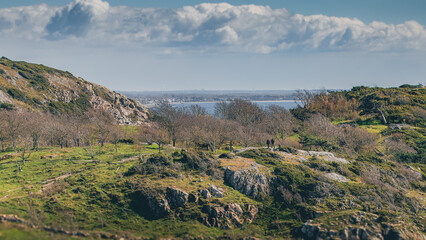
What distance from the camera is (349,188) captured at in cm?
4516

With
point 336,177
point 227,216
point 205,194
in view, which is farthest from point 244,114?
point 227,216

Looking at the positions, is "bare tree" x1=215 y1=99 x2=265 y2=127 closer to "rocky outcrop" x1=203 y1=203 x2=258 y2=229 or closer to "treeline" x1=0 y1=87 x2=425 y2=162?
"treeline" x1=0 y1=87 x2=425 y2=162

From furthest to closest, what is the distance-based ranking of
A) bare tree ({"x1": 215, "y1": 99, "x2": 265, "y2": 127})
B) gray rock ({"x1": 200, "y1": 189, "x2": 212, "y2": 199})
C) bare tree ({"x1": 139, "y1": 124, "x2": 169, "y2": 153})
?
bare tree ({"x1": 215, "y1": 99, "x2": 265, "y2": 127})
bare tree ({"x1": 139, "y1": 124, "x2": 169, "y2": 153})
gray rock ({"x1": 200, "y1": 189, "x2": 212, "y2": 199})

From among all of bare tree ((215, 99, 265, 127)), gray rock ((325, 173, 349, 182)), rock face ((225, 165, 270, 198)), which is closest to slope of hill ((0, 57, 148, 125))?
bare tree ((215, 99, 265, 127))

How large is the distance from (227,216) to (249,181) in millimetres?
7593

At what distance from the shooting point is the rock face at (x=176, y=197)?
38.6 m

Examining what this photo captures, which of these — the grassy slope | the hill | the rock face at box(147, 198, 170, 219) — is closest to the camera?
the grassy slope

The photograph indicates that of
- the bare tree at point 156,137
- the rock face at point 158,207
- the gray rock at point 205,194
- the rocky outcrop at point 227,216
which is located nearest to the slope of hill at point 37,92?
the bare tree at point 156,137

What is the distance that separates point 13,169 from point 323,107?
349ft

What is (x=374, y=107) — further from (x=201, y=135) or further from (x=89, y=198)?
(x=89, y=198)

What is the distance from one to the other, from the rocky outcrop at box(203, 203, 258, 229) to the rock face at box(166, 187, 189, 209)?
9.18 ft

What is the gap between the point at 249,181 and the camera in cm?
4372

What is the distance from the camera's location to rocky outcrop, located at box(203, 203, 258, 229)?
36.7 metres

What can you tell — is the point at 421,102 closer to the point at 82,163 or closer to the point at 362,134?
the point at 362,134
